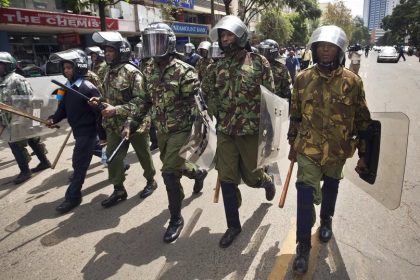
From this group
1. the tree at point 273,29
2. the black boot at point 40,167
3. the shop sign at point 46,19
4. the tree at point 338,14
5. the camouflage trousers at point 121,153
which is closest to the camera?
the camouflage trousers at point 121,153

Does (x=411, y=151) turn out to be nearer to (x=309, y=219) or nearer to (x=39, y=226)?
(x=309, y=219)

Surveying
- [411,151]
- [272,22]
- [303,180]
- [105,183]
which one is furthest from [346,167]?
[272,22]

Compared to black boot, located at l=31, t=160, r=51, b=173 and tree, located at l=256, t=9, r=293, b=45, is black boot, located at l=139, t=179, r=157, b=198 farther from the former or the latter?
tree, located at l=256, t=9, r=293, b=45

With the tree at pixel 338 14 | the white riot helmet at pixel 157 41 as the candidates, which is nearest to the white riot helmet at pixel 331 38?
the white riot helmet at pixel 157 41

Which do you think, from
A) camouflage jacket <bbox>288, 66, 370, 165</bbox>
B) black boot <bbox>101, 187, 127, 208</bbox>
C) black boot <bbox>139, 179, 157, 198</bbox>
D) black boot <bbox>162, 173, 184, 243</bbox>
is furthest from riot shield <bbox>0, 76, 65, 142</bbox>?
camouflage jacket <bbox>288, 66, 370, 165</bbox>

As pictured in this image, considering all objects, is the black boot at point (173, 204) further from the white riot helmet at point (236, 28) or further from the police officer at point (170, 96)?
the white riot helmet at point (236, 28)

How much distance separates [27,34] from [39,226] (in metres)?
16.7

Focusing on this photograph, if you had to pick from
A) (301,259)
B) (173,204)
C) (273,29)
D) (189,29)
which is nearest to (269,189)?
(173,204)

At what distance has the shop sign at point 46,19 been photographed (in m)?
15.1

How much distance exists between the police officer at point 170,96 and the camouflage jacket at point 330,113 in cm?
104

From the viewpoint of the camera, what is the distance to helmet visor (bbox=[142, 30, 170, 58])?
3.31 m

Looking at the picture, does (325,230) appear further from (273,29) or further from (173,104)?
(273,29)

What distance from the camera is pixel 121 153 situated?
13.8 ft

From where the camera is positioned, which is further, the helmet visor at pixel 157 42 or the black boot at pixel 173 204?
the black boot at pixel 173 204
